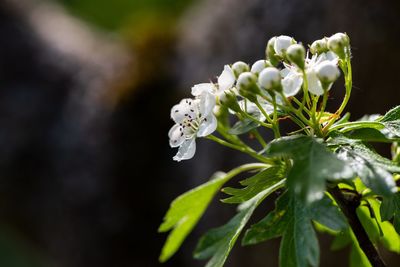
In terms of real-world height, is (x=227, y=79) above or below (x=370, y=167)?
above

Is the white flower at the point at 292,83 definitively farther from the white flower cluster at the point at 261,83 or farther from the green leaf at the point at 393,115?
the green leaf at the point at 393,115

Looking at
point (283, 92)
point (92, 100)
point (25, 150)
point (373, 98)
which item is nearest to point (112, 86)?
point (92, 100)

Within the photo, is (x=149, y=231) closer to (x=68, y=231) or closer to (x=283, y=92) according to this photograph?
(x=68, y=231)

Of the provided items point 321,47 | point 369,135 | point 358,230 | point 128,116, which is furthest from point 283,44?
point 128,116

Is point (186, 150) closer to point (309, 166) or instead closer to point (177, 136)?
point (177, 136)

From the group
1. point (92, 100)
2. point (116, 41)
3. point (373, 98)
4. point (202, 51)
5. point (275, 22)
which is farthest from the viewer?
point (116, 41)
